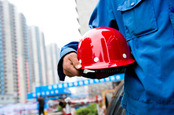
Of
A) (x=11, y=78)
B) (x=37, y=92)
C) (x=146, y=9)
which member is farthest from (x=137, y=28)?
(x=11, y=78)

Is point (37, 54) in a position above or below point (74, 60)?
above

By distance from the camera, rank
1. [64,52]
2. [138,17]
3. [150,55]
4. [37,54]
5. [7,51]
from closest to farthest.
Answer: [150,55] < [138,17] < [64,52] < [7,51] < [37,54]

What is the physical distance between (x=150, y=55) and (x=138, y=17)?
23cm

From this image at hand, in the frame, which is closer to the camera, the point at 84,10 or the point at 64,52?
the point at 64,52

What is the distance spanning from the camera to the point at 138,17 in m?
0.88

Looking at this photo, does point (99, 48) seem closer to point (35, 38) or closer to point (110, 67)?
point (110, 67)

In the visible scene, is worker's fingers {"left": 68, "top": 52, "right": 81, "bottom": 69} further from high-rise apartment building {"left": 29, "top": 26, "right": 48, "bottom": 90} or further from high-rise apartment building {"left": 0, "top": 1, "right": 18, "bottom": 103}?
high-rise apartment building {"left": 29, "top": 26, "right": 48, "bottom": 90}

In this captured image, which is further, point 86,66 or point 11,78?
point 11,78

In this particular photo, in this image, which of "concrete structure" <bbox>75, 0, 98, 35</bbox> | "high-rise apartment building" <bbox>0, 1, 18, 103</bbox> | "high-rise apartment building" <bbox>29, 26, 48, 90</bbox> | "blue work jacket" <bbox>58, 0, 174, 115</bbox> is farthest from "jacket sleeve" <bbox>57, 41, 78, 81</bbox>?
"high-rise apartment building" <bbox>29, 26, 48, 90</bbox>

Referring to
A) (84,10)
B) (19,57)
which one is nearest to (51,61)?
(19,57)

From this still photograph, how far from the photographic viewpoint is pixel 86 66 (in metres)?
0.95

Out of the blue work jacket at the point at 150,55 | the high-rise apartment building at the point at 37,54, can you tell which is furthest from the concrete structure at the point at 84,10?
the high-rise apartment building at the point at 37,54

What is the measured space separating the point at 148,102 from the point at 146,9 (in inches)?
18.5

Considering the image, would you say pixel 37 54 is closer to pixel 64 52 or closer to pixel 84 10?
pixel 84 10
